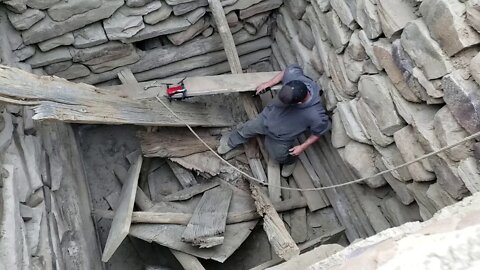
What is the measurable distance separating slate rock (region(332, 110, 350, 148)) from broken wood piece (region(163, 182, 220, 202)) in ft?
4.50

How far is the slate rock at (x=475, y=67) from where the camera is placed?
3.04 meters

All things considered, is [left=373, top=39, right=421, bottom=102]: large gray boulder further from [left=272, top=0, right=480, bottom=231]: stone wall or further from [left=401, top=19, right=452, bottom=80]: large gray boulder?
[left=401, top=19, right=452, bottom=80]: large gray boulder

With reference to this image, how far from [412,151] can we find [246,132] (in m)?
1.98

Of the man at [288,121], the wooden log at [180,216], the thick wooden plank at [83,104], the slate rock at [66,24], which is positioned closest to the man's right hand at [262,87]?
the man at [288,121]

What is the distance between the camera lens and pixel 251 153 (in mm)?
5555

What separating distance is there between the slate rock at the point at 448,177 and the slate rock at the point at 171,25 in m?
2.67

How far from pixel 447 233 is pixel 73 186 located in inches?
150

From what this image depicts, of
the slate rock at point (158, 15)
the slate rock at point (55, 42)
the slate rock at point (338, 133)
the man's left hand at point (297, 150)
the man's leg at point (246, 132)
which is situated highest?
the slate rock at point (55, 42)

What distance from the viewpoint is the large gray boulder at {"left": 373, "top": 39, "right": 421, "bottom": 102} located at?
3633 millimetres

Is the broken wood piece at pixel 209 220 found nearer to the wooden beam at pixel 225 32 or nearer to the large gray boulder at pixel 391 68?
the wooden beam at pixel 225 32

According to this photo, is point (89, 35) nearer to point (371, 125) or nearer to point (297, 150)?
point (297, 150)

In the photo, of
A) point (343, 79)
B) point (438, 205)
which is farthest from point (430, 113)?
point (343, 79)

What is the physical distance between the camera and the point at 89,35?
16.3 feet

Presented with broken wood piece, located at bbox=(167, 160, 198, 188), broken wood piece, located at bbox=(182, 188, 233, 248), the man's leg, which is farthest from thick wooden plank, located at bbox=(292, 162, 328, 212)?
broken wood piece, located at bbox=(167, 160, 198, 188)
